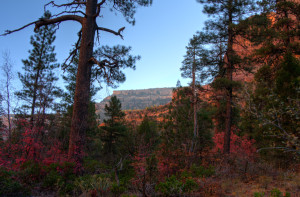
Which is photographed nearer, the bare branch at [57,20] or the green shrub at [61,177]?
the green shrub at [61,177]

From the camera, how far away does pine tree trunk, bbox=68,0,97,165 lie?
211 inches

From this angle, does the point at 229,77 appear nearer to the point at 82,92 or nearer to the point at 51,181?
the point at 82,92

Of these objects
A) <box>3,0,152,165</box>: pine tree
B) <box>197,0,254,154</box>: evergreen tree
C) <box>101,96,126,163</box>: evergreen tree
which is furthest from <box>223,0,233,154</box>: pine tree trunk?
<box>101,96,126,163</box>: evergreen tree

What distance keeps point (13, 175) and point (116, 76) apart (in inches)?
167

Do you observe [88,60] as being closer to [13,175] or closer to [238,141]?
[13,175]

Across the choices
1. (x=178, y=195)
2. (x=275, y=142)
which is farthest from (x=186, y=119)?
(x=178, y=195)

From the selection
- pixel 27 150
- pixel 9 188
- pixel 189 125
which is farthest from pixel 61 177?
pixel 189 125

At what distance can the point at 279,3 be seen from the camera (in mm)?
9344

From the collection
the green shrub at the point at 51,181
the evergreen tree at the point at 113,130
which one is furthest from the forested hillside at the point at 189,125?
the evergreen tree at the point at 113,130

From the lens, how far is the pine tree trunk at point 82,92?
211 inches

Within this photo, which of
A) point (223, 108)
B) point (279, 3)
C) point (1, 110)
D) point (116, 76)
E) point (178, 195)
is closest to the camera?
point (178, 195)

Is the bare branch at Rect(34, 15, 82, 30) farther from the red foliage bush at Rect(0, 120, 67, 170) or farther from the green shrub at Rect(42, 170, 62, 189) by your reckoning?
the green shrub at Rect(42, 170, 62, 189)

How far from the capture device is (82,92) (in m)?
5.54

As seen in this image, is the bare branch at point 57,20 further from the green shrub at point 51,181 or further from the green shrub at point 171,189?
the green shrub at point 171,189
